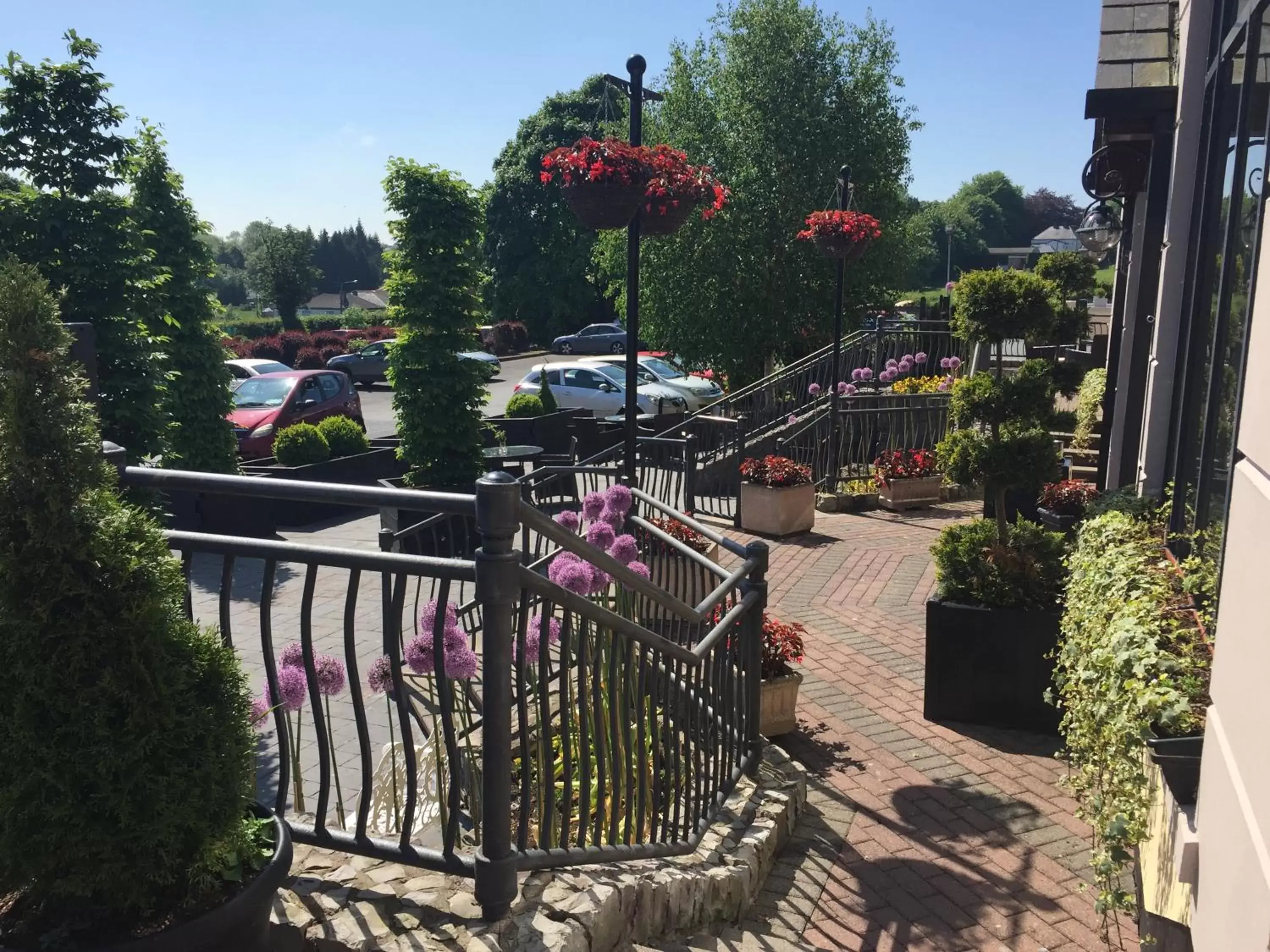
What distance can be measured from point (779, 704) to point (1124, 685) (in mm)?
2321

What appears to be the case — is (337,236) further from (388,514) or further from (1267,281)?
(1267,281)

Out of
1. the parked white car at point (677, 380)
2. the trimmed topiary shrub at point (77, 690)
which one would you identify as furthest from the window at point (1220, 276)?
the parked white car at point (677, 380)

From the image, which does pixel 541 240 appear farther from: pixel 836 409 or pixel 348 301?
pixel 348 301

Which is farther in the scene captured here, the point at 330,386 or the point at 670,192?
the point at 330,386

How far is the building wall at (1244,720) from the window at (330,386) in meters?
15.0

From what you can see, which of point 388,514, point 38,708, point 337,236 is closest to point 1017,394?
point 38,708

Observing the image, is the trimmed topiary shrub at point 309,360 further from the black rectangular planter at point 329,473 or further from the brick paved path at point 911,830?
the brick paved path at point 911,830

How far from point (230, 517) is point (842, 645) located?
673cm

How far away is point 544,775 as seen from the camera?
2666mm

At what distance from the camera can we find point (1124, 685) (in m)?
2.93

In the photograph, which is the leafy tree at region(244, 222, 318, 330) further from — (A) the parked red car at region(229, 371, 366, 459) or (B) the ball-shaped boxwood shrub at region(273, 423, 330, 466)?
(B) the ball-shaped boxwood shrub at region(273, 423, 330, 466)

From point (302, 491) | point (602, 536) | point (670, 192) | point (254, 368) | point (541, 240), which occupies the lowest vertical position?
point (254, 368)

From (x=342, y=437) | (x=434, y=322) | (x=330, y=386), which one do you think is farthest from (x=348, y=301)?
(x=434, y=322)

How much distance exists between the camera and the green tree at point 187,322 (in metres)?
11.0
